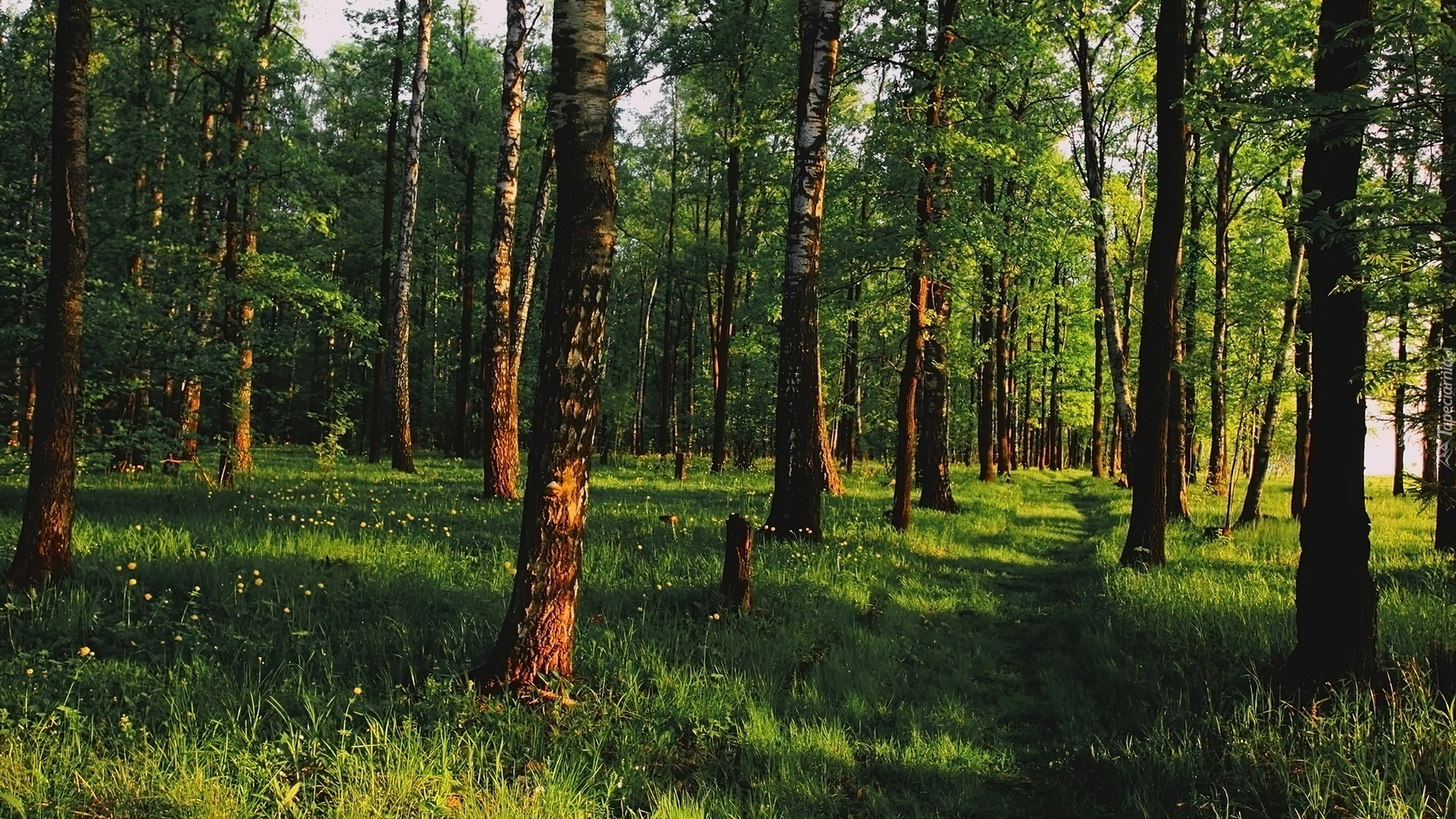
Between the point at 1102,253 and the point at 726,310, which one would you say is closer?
the point at 1102,253

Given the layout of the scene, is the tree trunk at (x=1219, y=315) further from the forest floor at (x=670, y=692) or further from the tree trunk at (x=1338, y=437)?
the tree trunk at (x=1338, y=437)

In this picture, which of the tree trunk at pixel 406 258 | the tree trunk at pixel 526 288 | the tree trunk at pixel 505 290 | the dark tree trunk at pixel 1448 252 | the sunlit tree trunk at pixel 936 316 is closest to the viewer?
the dark tree trunk at pixel 1448 252

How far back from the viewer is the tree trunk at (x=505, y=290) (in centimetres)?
1289

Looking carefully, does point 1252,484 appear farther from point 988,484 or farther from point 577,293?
point 577,293

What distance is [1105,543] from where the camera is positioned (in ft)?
39.8

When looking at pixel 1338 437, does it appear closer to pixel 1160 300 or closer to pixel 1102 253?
pixel 1160 300

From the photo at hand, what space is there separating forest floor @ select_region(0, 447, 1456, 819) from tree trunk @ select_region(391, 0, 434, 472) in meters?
9.89

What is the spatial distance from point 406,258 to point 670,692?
17419 mm

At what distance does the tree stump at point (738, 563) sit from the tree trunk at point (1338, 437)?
4146 mm

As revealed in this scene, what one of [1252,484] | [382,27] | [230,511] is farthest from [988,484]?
[382,27]

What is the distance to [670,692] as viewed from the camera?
16.1 ft

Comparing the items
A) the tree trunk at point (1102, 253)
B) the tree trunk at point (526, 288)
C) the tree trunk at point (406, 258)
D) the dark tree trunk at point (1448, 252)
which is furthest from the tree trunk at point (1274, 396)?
the tree trunk at point (406, 258)

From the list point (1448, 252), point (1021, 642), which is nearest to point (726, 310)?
point (1021, 642)

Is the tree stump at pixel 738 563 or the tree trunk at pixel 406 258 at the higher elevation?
the tree trunk at pixel 406 258
